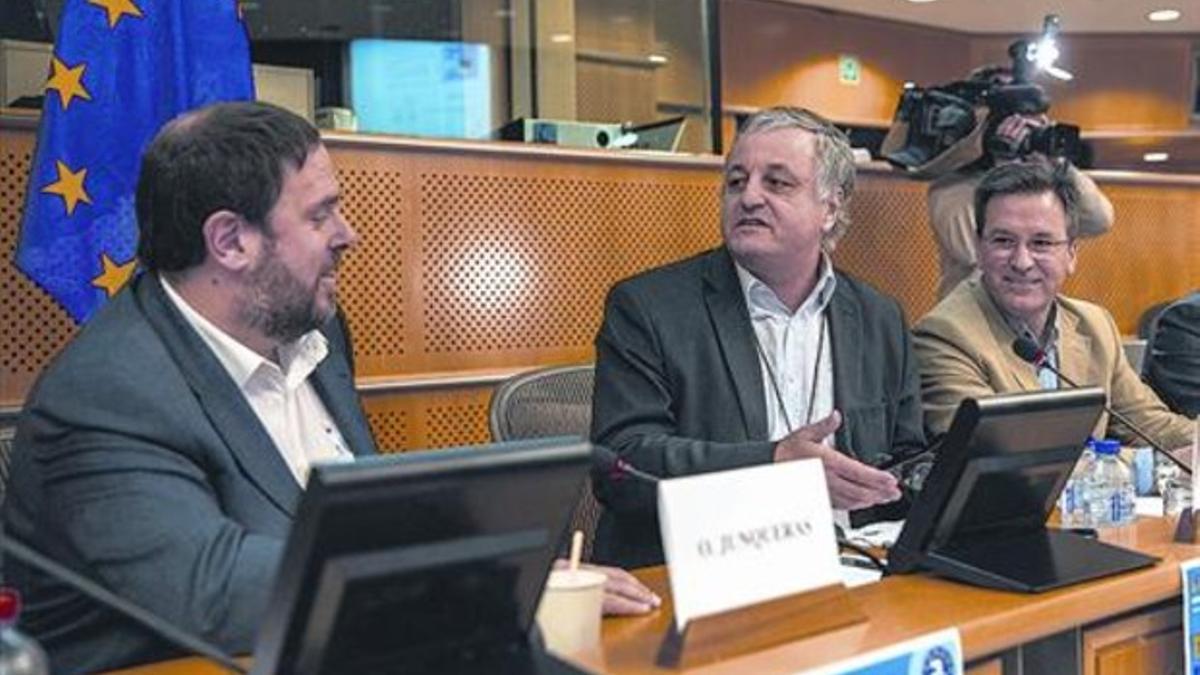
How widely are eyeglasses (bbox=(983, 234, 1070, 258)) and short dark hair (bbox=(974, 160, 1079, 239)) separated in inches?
2.2

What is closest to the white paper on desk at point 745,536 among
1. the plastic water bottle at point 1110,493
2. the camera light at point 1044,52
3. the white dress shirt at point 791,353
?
the plastic water bottle at point 1110,493

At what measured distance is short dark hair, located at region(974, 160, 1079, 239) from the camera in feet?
7.80

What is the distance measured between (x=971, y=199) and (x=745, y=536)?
238 centimetres

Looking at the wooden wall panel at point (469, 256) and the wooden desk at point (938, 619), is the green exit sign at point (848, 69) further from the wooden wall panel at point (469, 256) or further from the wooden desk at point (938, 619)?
the wooden desk at point (938, 619)

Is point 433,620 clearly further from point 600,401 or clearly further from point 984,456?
point 600,401

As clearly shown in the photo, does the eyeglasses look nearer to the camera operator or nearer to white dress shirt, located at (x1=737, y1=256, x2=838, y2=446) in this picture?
white dress shirt, located at (x1=737, y1=256, x2=838, y2=446)

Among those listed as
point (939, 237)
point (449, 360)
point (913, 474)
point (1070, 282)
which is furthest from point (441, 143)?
point (1070, 282)

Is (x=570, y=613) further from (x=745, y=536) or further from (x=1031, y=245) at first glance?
(x=1031, y=245)

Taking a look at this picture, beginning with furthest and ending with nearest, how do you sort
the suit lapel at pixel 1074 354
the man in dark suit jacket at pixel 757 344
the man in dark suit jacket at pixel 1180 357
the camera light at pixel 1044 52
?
1. the camera light at pixel 1044 52
2. the man in dark suit jacket at pixel 1180 357
3. the suit lapel at pixel 1074 354
4. the man in dark suit jacket at pixel 757 344

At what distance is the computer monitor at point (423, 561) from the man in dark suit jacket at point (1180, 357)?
83.4 inches

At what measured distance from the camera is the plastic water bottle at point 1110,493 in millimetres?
1724

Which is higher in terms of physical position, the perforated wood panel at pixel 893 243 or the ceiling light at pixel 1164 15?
the ceiling light at pixel 1164 15

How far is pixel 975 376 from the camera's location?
225 centimetres

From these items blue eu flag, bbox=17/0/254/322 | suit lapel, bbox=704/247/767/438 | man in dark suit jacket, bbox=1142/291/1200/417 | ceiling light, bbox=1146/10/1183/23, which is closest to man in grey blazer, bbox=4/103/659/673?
suit lapel, bbox=704/247/767/438
